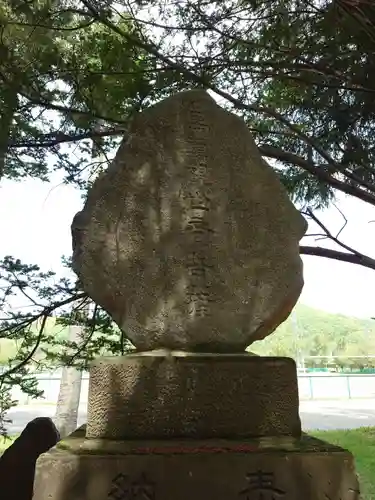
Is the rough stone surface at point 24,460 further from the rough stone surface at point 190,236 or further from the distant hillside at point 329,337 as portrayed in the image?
the distant hillside at point 329,337

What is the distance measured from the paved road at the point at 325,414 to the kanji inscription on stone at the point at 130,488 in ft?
25.3

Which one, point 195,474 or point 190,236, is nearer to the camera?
point 195,474

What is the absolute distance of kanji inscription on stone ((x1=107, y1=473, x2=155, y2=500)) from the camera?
1485 millimetres

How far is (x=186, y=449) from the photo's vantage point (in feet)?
5.08

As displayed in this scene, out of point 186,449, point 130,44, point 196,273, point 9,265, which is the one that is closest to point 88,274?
point 196,273

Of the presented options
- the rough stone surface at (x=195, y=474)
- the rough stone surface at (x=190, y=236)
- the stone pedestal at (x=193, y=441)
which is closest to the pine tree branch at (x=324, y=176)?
the rough stone surface at (x=190, y=236)

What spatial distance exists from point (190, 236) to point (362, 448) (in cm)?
643

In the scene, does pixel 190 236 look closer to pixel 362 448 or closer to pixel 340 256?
pixel 340 256

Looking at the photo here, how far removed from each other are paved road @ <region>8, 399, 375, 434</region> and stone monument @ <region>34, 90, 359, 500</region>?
7484mm

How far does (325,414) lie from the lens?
457 inches

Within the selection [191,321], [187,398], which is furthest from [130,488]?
[191,321]

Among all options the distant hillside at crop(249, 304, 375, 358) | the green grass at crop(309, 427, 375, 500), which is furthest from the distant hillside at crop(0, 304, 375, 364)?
the green grass at crop(309, 427, 375, 500)

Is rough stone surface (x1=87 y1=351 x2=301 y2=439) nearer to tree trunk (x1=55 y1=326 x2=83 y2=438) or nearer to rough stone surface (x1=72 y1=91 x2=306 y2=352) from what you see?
rough stone surface (x1=72 y1=91 x2=306 y2=352)

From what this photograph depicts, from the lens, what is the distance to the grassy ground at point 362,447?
597 centimetres
